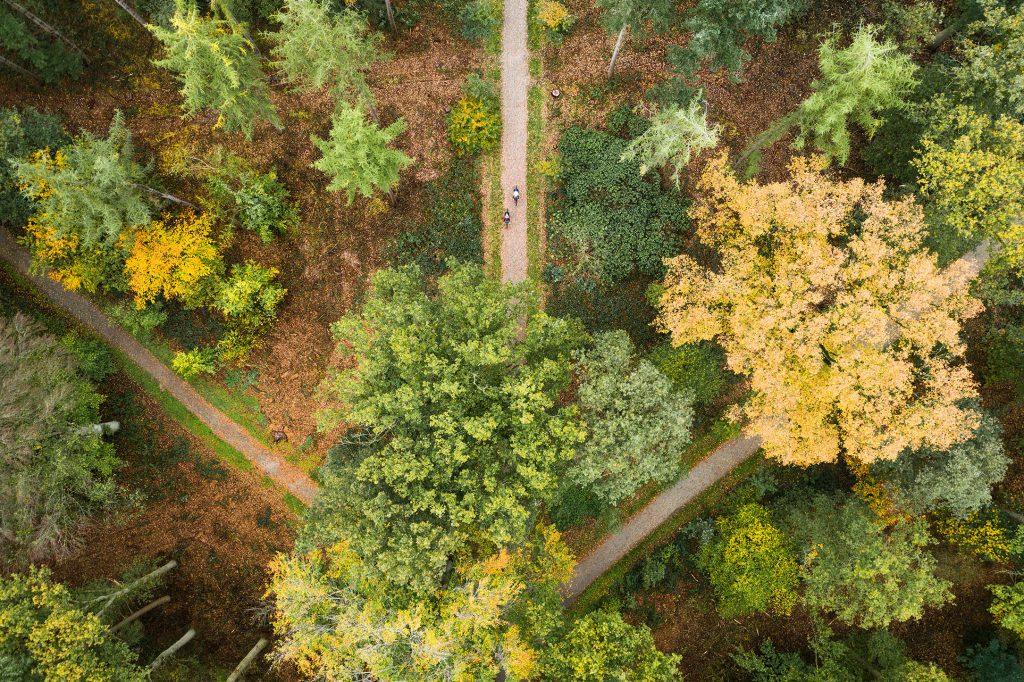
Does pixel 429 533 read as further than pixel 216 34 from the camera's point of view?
No

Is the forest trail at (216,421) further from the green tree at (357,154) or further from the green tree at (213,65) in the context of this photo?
the green tree at (357,154)

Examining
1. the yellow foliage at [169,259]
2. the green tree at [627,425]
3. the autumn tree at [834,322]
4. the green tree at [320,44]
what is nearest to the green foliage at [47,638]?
the yellow foliage at [169,259]

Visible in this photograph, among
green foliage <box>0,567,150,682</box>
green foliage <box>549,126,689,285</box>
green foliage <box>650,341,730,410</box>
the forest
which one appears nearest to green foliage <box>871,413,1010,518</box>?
the forest

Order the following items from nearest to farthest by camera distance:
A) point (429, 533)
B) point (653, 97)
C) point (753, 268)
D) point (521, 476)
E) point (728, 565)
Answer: point (429, 533) → point (521, 476) → point (753, 268) → point (728, 565) → point (653, 97)

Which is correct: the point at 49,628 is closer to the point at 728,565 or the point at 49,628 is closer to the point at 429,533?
the point at 429,533

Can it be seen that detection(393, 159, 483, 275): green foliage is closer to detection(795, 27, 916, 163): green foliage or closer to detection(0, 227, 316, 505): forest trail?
detection(0, 227, 316, 505): forest trail

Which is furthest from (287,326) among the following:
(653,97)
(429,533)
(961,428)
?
(961,428)
